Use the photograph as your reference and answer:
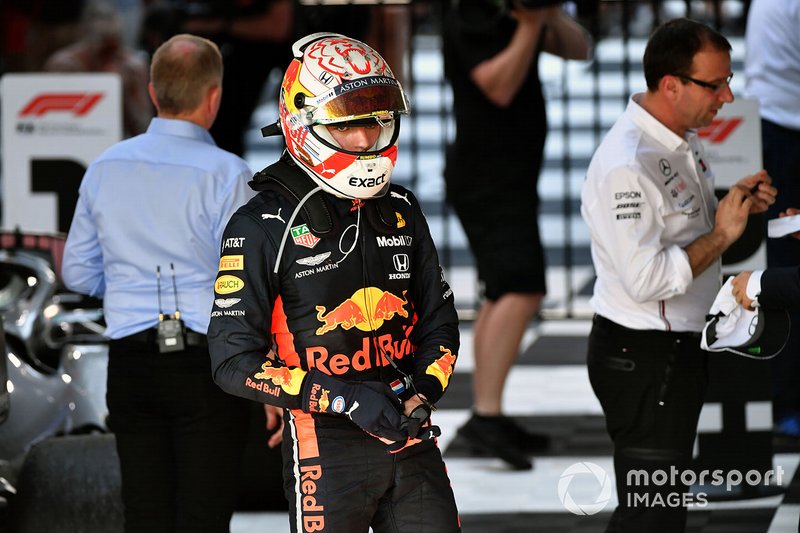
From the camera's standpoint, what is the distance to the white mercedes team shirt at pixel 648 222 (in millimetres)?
4070

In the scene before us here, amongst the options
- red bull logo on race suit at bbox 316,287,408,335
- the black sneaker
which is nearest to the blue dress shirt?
red bull logo on race suit at bbox 316,287,408,335

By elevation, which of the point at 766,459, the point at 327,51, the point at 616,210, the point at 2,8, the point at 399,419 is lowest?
the point at 766,459

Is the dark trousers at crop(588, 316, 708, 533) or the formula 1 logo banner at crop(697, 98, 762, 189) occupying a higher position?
the formula 1 logo banner at crop(697, 98, 762, 189)

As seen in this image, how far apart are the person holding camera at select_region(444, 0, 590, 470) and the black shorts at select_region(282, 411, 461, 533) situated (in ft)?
9.27

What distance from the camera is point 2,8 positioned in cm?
1278

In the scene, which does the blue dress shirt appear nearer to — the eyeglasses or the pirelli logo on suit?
the pirelli logo on suit

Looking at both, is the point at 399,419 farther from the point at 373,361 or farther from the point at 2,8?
the point at 2,8

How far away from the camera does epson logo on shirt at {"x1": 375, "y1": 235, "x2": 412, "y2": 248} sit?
10.9 ft

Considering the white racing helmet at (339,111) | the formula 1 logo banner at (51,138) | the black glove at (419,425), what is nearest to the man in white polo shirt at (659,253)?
the white racing helmet at (339,111)

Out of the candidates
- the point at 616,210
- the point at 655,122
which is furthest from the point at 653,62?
the point at 616,210

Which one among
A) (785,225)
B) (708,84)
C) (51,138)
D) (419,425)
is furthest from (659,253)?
(51,138)

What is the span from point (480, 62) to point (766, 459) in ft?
6.41

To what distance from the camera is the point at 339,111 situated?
328cm

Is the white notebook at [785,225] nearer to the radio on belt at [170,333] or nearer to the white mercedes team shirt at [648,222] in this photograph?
the white mercedes team shirt at [648,222]
